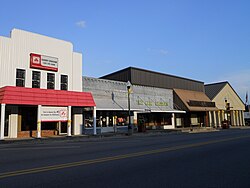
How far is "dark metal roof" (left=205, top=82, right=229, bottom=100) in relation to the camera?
51666 millimetres

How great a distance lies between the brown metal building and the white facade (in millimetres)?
10329

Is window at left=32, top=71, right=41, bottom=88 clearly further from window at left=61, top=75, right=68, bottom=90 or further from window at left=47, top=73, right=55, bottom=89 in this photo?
window at left=61, top=75, right=68, bottom=90

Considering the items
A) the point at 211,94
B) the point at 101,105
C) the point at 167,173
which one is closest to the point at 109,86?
the point at 101,105

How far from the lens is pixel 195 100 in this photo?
4434 centimetres

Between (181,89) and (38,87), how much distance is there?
26.8m

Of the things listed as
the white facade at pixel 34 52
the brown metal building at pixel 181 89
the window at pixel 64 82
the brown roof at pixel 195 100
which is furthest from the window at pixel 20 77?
the brown roof at pixel 195 100

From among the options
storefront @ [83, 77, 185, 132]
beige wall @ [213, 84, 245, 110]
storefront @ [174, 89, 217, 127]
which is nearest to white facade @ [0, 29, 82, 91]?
storefront @ [83, 77, 185, 132]

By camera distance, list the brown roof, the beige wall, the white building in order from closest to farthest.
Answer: the white building
the brown roof
the beige wall

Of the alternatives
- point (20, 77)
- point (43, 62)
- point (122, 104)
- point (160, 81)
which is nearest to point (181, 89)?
point (160, 81)

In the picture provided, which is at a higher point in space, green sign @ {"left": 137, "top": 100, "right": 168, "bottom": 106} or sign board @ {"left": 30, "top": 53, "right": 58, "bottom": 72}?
sign board @ {"left": 30, "top": 53, "right": 58, "bottom": 72}

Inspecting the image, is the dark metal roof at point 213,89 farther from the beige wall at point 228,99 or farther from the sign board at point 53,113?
the sign board at point 53,113

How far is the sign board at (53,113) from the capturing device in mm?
22727

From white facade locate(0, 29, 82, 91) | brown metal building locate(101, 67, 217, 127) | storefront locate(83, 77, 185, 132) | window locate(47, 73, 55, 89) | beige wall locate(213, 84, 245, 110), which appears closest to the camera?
white facade locate(0, 29, 82, 91)

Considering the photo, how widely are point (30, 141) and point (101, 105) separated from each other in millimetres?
9712
